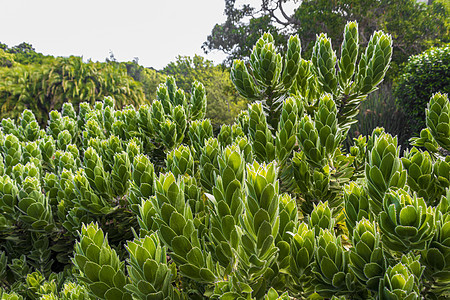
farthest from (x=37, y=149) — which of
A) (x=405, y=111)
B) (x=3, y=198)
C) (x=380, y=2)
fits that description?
(x=380, y=2)

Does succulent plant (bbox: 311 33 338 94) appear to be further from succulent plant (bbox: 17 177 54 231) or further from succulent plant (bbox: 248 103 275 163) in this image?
succulent plant (bbox: 17 177 54 231)

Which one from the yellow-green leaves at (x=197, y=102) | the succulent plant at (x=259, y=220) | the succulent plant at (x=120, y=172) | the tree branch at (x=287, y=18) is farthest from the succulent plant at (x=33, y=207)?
the tree branch at (x=287, y=18)

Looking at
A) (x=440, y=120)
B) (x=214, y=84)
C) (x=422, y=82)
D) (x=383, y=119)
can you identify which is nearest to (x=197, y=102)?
(x=440, y=120)

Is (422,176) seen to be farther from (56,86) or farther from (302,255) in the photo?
(56,86)

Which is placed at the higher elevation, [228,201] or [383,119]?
[228,201]

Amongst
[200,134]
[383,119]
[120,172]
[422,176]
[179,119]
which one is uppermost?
[179,119]

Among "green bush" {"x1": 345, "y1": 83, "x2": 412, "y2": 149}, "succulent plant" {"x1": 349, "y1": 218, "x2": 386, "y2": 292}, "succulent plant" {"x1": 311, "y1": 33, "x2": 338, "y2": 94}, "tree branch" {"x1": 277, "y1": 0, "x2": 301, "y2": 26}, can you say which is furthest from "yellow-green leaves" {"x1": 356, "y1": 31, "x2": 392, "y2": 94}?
"tree branch" {"x1": 277, "y1": 0, "x2": 301, "y2": 26}

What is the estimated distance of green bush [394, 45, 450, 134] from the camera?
944 centimetres

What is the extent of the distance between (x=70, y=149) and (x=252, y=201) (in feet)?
6.46

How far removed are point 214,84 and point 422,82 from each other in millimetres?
20468

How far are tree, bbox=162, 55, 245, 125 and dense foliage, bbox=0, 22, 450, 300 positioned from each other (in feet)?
54.9

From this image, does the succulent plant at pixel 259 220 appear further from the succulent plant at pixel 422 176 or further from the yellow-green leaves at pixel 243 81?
the yellow-green leaves at pixel 243 81

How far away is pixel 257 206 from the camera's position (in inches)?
29.8

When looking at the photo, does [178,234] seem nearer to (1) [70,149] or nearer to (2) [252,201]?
(2) [252,201]
